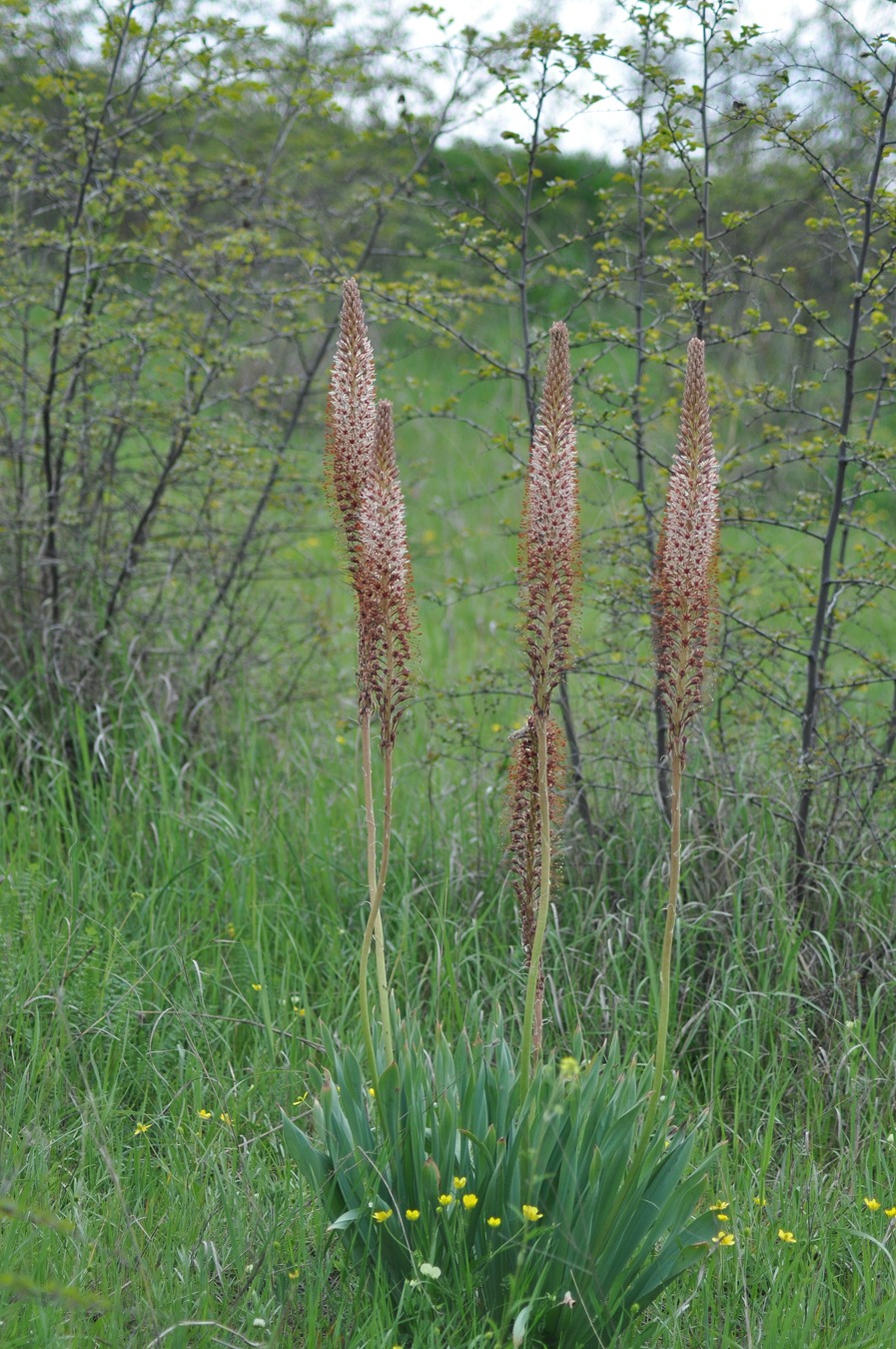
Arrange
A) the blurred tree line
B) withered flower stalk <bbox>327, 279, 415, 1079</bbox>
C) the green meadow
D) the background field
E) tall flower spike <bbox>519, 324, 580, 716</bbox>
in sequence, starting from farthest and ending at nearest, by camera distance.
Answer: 1. the blurred tree line
2. the background field
3. the green meadow
4. withered flower stalk <bbox>327, 279, 415, 1079</bbox>
5. tall flower spike <bbox>519, 324, 580, 716</bbox>

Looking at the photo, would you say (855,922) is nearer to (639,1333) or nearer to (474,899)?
(474,899)

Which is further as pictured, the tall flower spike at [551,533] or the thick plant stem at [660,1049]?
the thick plant stem at [660,1049]

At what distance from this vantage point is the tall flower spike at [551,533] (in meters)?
2.35

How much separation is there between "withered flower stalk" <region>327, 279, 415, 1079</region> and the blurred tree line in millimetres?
2044

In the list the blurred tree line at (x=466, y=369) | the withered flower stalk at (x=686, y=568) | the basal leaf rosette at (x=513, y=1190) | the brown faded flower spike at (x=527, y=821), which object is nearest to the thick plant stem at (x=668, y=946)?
the withered flower stalk at (x=686, y=568)

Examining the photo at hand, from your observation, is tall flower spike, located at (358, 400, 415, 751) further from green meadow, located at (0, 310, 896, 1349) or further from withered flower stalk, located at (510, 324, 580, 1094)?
green meadow, located at (0, 310, 896, 1349)

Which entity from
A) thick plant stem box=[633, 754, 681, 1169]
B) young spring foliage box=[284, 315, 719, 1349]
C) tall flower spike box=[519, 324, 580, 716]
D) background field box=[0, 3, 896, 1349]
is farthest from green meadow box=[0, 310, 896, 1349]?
tall flower spike box=[519, 324, 580, 716]


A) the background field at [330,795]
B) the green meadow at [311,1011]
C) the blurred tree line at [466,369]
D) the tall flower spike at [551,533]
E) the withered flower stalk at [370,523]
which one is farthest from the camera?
the blurred tree line at [466,369]

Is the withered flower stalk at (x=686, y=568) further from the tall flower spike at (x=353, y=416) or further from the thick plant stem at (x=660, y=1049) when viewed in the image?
the tall flower spike at (x=353, y=416)

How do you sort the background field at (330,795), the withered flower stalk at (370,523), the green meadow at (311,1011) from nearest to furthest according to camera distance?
the withered flower stalk at (370,523) → the green meadow at (311,1011) → the background field at (330,795)

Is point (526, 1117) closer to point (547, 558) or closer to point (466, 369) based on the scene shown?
point (547, 558)

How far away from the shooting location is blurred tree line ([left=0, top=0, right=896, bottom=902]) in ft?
14.6

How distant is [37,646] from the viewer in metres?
6.01

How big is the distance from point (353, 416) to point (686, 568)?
0.74m
